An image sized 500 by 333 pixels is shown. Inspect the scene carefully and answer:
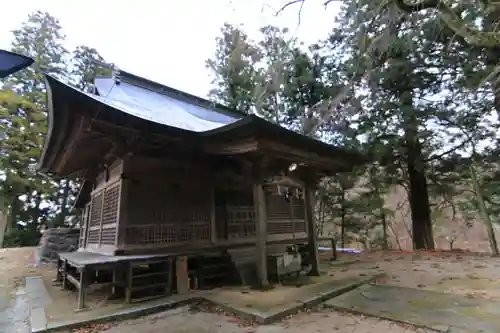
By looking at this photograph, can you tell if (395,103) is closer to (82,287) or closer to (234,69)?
(234,69)

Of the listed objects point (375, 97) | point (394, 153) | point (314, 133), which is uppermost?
point (375, 97)

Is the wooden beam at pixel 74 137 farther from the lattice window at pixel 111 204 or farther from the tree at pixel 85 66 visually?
the tree at pixel 85 66

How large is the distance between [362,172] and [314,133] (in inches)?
90.5

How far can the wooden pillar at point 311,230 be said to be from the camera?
6.25 meters

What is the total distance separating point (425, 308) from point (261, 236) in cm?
258

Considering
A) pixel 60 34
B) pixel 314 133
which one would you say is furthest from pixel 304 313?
pixel 60 34

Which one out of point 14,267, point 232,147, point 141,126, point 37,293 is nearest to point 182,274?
point 232,147

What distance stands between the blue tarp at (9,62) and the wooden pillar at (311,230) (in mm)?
5669

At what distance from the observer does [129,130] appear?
4504mm

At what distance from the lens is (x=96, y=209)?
7.15 meters

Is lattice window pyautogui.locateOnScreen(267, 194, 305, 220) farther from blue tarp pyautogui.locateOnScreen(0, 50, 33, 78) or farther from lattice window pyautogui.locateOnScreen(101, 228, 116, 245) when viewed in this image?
blue tarp pyautogui.locateOnScreen(0, 50, 33, 78)

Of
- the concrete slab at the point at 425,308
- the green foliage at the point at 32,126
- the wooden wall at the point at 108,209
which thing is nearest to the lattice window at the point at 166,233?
the wooden wall at the point at 108,209

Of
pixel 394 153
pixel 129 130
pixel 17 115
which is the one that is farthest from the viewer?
pixel 17 115

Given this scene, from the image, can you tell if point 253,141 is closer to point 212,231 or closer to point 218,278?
point 212,231
